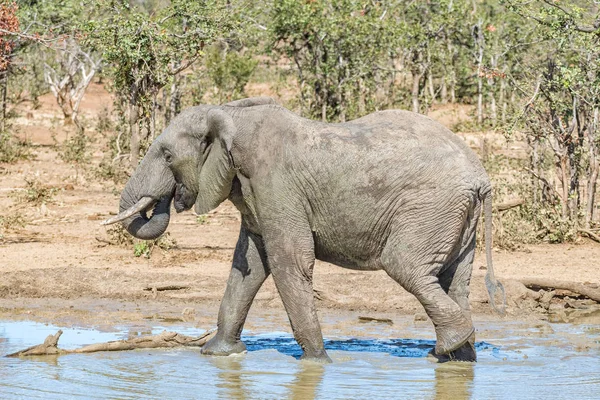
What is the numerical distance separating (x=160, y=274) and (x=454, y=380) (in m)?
4.35

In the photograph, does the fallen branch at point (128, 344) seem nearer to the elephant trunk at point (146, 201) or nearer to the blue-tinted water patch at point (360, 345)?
the blue-tinted water patch at point (360, 345)

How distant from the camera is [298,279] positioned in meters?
7.14

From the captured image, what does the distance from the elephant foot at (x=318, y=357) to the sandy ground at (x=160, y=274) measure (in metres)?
1.99

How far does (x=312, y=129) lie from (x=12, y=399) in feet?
8.36

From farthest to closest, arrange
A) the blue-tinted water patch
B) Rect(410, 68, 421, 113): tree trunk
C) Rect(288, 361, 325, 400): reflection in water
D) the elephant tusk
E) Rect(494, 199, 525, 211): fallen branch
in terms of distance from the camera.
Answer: Rect(410, 68, 421, 113): tree trunk
Rect(494, 199, 525, 211): fallen branch
the blue-tinted water patch
the elephant tusk
Rect(288, 361, 325, 400): reflection in water

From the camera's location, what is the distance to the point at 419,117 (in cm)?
730

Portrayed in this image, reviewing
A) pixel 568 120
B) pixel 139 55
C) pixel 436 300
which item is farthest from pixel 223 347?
pixel 568 120

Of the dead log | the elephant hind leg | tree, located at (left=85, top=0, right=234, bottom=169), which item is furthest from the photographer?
tree, located at (left=85, top=0, right=234, bottom=169)

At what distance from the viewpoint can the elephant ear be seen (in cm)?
715

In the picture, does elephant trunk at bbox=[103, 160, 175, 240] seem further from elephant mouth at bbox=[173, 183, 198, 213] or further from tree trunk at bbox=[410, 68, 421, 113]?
tree trunk at bbox=[410, 68, 421, 113]

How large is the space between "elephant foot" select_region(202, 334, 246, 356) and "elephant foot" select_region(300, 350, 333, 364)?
0.62 meters

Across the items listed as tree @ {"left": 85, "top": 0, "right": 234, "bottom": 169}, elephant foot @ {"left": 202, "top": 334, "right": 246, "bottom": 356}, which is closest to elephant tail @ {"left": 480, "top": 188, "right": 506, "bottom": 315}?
elephant foot @ {"left": 202, "top": 334, "right": 246, "bottom": 356}

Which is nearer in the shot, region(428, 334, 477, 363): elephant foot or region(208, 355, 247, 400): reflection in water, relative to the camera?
region(208, 355, 247, 400): reflection in water

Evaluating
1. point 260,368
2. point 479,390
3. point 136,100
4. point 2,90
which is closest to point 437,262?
point 479,390
